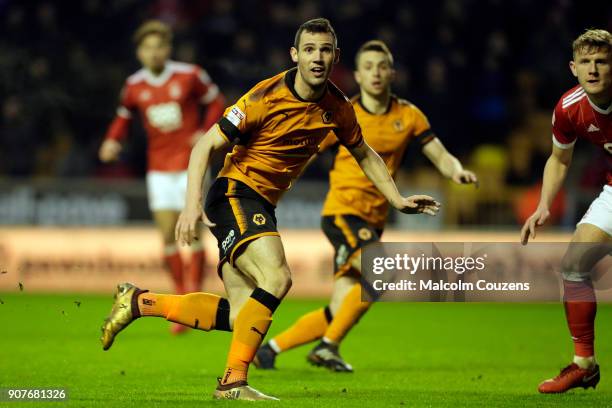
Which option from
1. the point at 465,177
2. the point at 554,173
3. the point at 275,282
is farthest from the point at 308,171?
the point at 275,282

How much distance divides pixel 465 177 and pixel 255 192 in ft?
6.07

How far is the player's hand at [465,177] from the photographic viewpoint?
786cm

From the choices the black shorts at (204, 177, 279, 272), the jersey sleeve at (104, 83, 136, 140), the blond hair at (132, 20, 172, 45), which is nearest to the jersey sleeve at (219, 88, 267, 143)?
the black shorts at (204, 177, 279, 272)

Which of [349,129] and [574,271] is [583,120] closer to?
[574,271]

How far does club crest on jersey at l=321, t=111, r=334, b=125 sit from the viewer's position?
6688 millimetres

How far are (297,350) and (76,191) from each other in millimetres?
A: 6058

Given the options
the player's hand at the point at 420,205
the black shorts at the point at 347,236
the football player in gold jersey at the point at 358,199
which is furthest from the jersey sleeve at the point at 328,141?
the player's hand at the point at 420,205

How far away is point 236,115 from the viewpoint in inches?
252

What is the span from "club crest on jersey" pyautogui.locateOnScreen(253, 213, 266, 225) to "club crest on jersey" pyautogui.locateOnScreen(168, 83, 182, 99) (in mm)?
4984

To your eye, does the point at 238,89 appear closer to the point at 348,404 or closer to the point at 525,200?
the point at 525,200

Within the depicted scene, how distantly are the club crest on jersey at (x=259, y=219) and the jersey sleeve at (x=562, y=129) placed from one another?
75.2 inches

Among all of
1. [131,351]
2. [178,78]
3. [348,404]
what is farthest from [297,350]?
[348,404]

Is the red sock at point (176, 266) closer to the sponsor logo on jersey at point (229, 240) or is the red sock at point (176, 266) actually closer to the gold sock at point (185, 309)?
the gold sock at point (185, 309)

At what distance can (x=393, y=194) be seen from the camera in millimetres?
6844
